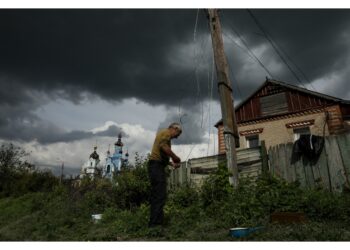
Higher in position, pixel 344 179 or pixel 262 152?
pixel 262 152

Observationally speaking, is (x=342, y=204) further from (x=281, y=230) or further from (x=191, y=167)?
(x=191, y=167)

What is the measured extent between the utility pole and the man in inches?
79.2

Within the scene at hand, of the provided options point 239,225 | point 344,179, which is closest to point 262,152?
point 344,179

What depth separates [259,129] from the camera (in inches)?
698

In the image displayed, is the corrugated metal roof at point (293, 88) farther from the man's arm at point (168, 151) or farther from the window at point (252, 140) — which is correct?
the man's arm at point (168, 151)

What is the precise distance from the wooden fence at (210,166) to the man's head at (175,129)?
2.86 m

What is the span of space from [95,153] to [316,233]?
172 feet

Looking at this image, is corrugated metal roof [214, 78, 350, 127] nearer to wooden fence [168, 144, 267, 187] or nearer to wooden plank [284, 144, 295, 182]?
wooden plank [284, 144, 295, 182]

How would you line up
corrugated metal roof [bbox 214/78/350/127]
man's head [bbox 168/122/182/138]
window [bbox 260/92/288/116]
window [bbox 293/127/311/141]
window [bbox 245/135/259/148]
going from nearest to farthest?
man's head [bbox 168/122/182/138]
corrugated metal roof [bbox 214/78/350/127]
window [bbox 293/127/311/141]
window [bbox 260/92/288/116]
window [bbox 245/135/259/148]

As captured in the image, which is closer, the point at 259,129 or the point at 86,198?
the point at 86,198

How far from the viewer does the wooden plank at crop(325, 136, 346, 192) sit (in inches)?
229

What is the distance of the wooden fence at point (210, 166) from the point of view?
23.6 ft

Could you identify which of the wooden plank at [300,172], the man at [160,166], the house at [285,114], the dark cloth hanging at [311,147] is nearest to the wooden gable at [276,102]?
the house at [285,114]

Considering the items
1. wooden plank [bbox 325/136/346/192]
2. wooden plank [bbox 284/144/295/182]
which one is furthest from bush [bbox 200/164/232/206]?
wooden plank [bbox 325/136/346/192]
